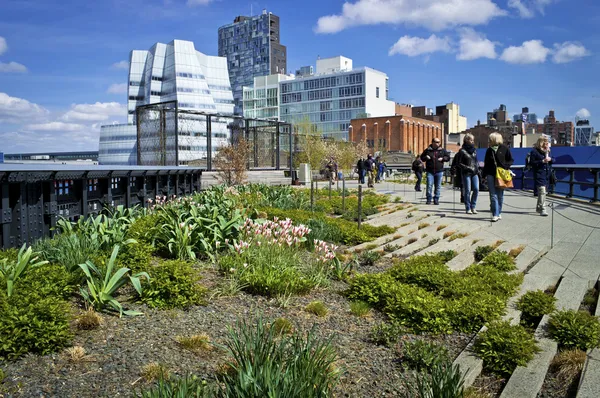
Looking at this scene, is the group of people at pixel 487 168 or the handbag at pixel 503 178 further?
the group of people at pixel 487 168

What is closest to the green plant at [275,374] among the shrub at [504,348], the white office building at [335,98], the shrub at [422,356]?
the shrub at [422,356]

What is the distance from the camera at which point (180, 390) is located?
3008 millimetres

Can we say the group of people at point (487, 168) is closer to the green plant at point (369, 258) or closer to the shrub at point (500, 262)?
the shrub at point (500, 262)

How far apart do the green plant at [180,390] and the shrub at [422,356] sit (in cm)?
182

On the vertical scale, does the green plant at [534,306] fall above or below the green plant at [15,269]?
below

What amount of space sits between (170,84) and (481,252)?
12888 centimetres

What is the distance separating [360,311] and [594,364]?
2.25 meters

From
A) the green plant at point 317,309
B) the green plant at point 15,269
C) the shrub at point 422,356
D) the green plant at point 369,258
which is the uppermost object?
the green plant at point 15,269

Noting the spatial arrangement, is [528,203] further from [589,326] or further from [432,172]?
[589,326]

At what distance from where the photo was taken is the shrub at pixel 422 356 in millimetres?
4234

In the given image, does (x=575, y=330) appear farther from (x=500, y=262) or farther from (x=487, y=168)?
(x=487, y=168)

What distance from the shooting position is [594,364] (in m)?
4.21

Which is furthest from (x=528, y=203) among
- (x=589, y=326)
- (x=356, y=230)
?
(x=589, y=326)

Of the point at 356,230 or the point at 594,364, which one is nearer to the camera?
the point at 594,364
